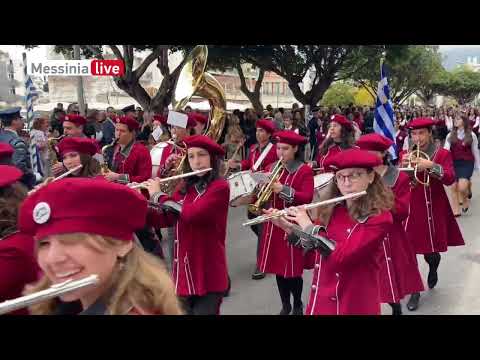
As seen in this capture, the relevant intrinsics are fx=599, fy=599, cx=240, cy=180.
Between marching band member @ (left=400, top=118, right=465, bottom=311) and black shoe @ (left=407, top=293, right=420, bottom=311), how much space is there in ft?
1.62

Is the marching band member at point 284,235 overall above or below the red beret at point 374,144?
below

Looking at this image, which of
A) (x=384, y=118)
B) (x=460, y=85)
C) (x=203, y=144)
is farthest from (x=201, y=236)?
(x=460, y=85)

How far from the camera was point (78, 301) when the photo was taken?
192cm

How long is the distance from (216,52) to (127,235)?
769 inches

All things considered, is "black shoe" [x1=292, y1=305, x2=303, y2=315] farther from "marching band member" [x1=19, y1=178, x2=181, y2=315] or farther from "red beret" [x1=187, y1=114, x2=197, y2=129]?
"marching band member" [x1=19, y1=178, x2=181, y2=315]

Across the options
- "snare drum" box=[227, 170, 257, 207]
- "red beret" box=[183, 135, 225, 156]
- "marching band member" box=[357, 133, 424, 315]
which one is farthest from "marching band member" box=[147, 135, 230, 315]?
"marching band member" box=[357, 133, 424, 315]

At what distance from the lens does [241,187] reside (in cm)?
549

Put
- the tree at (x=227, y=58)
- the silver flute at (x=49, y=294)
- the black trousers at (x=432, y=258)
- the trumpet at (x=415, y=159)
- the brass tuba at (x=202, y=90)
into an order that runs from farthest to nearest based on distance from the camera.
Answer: the tree at (x=227, y=58), the brass tuba at (x=202, y=90), the black trousers at (x=432, y=258), the trumpet at (x=415, y=159), the silver flute at (x=49, y=294)

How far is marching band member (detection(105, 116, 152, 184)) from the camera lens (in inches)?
257

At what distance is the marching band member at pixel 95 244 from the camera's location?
69.8 inches

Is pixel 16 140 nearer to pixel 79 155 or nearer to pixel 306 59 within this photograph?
pixel 79 155

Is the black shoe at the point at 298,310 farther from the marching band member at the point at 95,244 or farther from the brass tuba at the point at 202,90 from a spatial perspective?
the marching band member at the point at 95,244

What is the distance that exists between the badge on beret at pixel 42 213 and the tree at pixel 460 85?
274 feet

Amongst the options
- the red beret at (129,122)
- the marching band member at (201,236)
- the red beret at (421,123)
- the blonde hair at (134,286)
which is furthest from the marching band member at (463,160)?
the blonde hair at (134,286)
